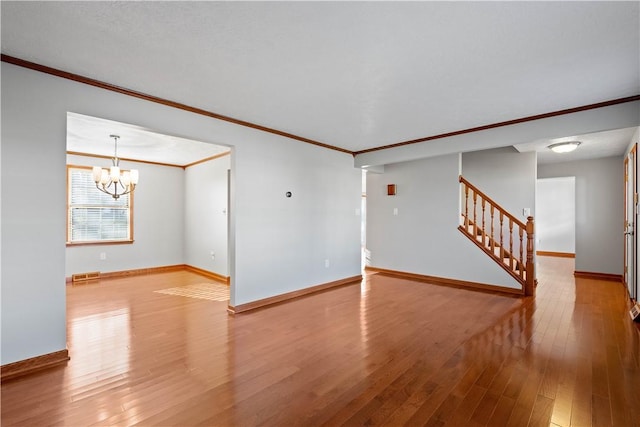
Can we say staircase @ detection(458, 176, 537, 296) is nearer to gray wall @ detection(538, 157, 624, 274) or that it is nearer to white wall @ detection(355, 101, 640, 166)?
white wall @ detection(355, 101, 640, 166)

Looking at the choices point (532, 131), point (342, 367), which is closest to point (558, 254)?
point (532, 131)

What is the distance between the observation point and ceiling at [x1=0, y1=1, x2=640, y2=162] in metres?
1.78

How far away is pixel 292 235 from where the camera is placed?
15.0 feet

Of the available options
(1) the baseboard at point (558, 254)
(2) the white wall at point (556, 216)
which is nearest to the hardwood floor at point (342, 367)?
(1) the baseboard at point (558, 254)

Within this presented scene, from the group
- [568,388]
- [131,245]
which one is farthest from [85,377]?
[131,245]

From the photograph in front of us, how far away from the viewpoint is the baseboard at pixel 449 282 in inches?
191

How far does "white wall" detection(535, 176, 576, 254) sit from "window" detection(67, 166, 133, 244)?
35.6 ft

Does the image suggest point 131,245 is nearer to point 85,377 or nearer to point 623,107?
point 85,377

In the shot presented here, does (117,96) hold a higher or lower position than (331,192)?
higher

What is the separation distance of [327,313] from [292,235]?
4.25ft

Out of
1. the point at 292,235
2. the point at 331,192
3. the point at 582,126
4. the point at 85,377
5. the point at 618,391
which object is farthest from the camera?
the point at 331,192

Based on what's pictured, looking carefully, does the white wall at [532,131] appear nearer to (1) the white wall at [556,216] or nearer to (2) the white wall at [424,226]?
(2) the white wall at [424,226]

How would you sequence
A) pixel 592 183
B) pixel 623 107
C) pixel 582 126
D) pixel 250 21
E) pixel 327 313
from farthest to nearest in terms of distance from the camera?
pixel 592 183 < pixel 327 313 < pixel 582 126 < pixel 623 107 < pixel 250 21

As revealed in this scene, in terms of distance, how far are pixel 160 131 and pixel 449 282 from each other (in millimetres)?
5079
